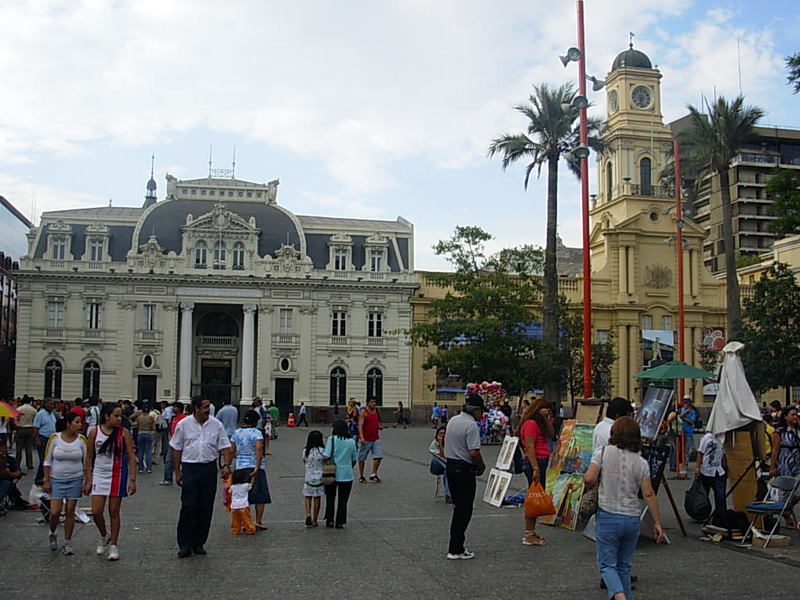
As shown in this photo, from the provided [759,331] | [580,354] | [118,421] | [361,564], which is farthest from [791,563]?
[580,354]

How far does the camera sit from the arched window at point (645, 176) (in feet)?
212

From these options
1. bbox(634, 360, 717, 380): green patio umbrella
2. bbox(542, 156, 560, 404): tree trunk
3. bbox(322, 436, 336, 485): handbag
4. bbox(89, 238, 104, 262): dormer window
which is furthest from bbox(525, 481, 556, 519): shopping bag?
bbox(89, 238, 104, 262): dormer window

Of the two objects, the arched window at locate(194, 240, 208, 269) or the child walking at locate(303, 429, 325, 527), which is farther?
the arched window at locate(194, 240, 208, 269)

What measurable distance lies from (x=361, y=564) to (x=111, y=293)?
48615 millimetres

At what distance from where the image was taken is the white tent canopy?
12.1 metres

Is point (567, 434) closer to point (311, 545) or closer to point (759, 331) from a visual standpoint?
point (311, 545)

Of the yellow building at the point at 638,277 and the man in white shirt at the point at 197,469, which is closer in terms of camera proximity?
the man in white shirt at the point at 197,469

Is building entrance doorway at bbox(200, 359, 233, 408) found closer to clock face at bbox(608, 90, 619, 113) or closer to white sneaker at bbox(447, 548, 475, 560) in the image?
clock face at bbox(608, 90, 619, 113)

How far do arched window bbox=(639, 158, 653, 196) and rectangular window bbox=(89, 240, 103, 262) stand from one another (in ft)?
117

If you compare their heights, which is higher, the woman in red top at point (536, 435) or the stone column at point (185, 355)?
the stone column at point (185, 355)

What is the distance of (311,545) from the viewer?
11.3m

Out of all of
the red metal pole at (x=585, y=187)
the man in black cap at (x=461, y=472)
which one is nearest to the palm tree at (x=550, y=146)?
the red metal pole at (x=585, y=187)

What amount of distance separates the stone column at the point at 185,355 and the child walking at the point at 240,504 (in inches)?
1730

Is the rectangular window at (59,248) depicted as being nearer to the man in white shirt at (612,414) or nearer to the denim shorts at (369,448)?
the denim shorts at (369,448)
